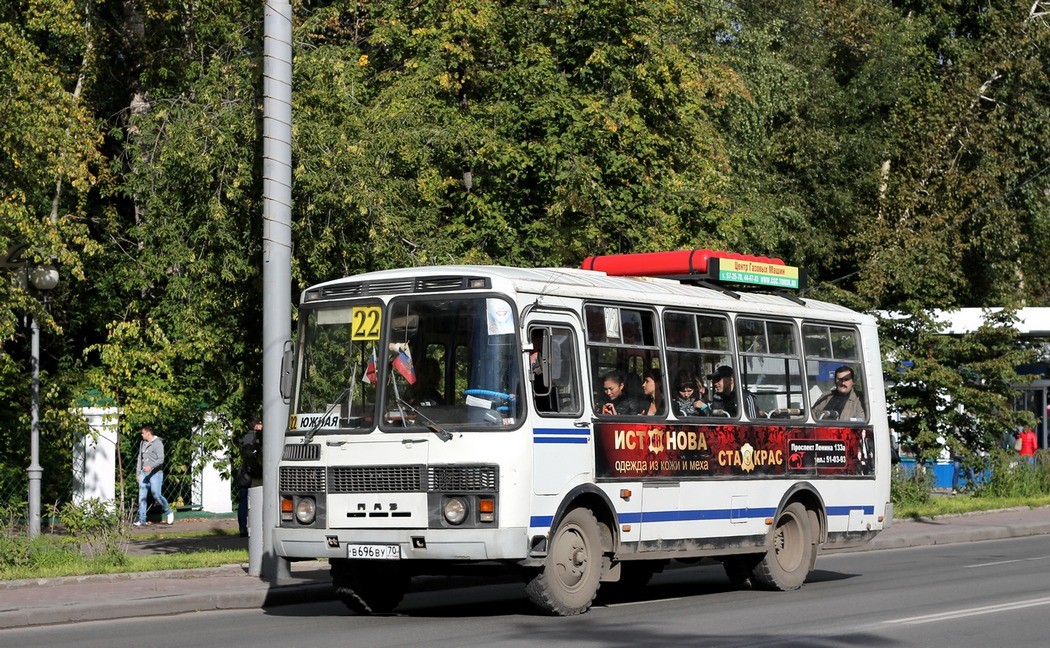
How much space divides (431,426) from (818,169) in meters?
36.6

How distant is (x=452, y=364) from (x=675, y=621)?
2871mm

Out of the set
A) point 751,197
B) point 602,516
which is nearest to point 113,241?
point 751,197

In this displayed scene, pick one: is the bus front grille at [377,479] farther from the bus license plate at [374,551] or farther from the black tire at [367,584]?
the black tire at [367,584]

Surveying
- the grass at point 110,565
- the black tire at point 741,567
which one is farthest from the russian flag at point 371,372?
the grass at point 110,565

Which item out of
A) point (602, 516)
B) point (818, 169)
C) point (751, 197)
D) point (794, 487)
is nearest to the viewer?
point (602, 516)

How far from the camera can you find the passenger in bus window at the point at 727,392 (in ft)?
50.5

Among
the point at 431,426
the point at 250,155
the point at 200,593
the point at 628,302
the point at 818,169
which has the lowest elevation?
the point at 200,593

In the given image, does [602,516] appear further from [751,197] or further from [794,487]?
[751,197]

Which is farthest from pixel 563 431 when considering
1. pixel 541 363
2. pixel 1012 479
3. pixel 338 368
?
pixel 1012 479

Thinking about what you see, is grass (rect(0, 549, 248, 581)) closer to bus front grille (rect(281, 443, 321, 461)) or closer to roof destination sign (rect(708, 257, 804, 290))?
bus front grille (rect(281, 443, 321, 461))

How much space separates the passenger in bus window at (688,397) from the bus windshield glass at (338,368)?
3169 millimetres

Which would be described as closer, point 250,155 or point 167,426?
point 250,155

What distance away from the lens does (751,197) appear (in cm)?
3584

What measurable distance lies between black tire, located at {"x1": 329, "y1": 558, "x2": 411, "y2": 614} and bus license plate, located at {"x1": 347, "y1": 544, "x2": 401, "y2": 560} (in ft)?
3.27
